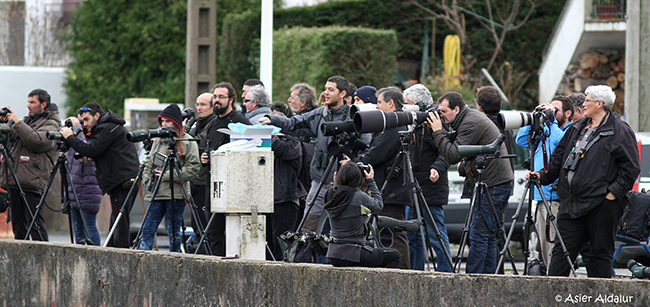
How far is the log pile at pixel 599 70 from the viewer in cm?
1861

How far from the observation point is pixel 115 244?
30.4 ft

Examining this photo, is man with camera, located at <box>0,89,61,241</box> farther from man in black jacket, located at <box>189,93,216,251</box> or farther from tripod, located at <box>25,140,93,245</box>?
man in black jacket, located at <box>189,93,216,251</box>

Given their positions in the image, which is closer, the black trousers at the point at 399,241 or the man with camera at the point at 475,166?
the man with camera at the point at 475,166

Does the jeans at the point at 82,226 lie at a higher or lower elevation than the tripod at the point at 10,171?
lower

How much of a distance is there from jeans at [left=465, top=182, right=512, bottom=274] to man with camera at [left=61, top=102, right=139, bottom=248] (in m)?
3.45

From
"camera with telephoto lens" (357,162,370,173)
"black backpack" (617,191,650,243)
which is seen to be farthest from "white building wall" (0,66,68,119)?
"black backpack" (617,191,650,243)

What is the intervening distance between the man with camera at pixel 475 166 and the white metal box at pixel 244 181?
4.59ft

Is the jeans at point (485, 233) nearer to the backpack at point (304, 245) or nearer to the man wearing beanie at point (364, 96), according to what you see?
the backpack at point (304, 245)

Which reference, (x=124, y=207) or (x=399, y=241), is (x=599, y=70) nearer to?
(x=399, y=241)

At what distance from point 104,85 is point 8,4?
762 cm

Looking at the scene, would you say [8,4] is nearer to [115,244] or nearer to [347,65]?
[347,65]

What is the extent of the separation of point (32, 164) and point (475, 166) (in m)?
4.83

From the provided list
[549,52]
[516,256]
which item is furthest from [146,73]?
[516,256]

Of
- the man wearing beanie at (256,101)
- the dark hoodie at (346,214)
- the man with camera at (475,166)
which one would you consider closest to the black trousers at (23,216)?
the man wearing beanie at (256,101)
